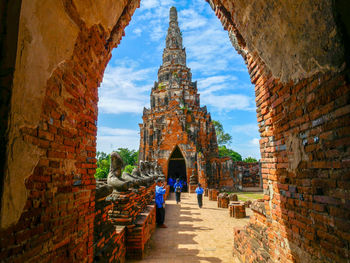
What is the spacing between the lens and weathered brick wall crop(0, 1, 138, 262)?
1.71m

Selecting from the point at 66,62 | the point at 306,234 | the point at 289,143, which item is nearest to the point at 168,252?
the point at 306,234

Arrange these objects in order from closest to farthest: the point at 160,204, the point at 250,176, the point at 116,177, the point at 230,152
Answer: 1. the point at 116,177
2. the point at 160,204
3. the point at 250,176
4. the point at 230,152

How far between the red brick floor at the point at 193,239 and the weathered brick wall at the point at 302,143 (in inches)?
61.9

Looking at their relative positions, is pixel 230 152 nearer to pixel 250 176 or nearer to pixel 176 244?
pixel 250 176

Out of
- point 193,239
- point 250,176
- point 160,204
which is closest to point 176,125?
point 250,176

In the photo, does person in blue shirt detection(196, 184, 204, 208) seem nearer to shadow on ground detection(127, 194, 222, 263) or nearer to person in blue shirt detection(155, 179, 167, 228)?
shadow on ground detection(127, 194, 222, 263)

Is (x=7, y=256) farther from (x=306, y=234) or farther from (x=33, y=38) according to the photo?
(x=306, y=234)

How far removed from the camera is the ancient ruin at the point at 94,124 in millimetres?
1729

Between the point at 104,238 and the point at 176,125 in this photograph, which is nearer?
the point at 104,238

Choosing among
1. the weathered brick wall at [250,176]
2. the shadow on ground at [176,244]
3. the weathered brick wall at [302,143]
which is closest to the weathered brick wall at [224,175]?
the weathered brick wall at [250,176]

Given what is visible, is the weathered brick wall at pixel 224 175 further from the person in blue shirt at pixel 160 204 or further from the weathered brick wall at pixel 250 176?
the person in blue shirt at pixel 160 204

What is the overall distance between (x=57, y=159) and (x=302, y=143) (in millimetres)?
3034

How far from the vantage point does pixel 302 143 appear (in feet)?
8.74

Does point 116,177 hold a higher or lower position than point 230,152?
lower
